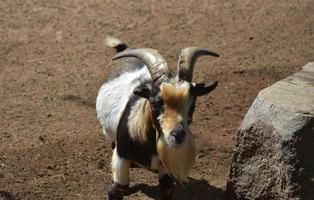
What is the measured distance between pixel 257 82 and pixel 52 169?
3588 millimetres

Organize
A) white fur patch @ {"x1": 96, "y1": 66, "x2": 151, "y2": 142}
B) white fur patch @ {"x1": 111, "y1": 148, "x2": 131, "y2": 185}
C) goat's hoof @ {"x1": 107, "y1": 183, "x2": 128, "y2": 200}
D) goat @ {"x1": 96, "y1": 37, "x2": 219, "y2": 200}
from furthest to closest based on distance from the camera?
white fur patch @ {"x1": 96, "y1": 66, "x2": 151, "y2": 142} → goat's hoof @ {"x1": 107, "y1": 183, "x2": 128, "y2": 200} → white fur patch @ {"x1": 111, "y1": 148, "x2": 131, "y2": 185} → goat @ {"x1": 96, "y1": 37, "x2": 219, "y2": 200}

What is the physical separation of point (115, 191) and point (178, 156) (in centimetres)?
109

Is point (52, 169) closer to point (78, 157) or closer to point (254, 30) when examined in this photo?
point (78, 157)

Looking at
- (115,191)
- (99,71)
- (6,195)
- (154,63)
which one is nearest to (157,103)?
(154,63)

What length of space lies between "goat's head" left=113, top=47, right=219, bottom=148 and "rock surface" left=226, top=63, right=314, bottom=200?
0.66 m

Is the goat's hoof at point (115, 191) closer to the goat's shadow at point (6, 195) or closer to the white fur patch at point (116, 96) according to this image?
the white fur patch at point (116, 96)

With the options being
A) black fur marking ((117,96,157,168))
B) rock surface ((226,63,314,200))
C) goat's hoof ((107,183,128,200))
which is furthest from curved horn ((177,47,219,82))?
goat's hoof ((107,183,128,200))

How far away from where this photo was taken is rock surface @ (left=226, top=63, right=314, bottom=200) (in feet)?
17.8

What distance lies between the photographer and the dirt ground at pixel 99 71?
6.84m

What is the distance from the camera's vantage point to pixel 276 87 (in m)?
6.03

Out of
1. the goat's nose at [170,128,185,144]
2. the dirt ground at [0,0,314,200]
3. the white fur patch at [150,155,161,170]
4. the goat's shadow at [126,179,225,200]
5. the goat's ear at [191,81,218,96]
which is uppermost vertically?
the goat's ear at [191,81,218,96]

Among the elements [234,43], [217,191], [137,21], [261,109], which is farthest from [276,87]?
[137,21]

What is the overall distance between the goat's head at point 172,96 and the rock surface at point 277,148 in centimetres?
66

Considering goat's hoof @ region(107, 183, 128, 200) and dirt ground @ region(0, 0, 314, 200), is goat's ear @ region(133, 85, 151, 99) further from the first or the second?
dirt ground @ region(0, 0, 314, 200)
